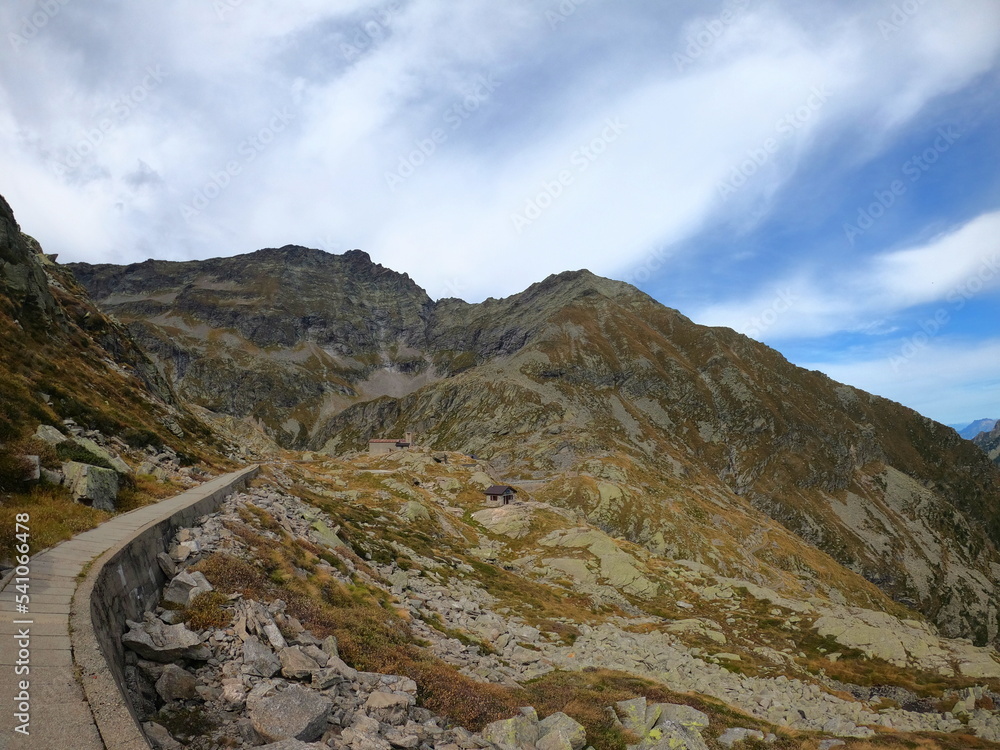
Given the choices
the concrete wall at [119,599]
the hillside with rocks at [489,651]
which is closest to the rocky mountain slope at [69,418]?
the concrete wall at [119,599]

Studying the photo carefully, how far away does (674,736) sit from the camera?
15438 millimetres

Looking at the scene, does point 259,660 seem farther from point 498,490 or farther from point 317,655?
point 498,490

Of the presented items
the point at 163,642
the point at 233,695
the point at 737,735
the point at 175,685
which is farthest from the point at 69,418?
the point at 737,735

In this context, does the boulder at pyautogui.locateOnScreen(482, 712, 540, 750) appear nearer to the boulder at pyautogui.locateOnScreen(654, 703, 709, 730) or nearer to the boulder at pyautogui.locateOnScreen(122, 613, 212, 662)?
the boulder at pyautogui.locateOnScreen(654, 703, 709, 730)

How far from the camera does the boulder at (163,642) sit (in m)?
10.7

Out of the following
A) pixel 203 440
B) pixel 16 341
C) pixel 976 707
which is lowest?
pixel 976 707

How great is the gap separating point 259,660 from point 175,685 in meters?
1.89

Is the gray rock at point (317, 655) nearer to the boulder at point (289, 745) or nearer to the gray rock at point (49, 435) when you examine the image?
the boulder at point (289, 745)

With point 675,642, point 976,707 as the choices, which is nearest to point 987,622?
point 976,707

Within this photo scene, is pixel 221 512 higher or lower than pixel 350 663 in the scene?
higher

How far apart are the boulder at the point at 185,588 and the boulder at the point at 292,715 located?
17.5 ft

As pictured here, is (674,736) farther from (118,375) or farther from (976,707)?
(118,375)

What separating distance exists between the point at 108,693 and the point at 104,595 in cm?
461

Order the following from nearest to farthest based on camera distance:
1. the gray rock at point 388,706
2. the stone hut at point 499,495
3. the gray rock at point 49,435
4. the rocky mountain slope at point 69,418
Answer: the gray rock at point 388,706
the rocky mountain slope at point 69,418
the gray rock at point 49,435
the stone hut at point 499,495
